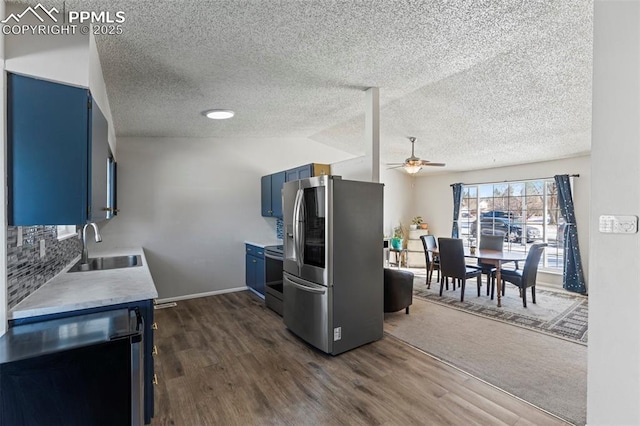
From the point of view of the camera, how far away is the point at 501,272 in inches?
189

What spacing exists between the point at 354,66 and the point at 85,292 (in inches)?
105

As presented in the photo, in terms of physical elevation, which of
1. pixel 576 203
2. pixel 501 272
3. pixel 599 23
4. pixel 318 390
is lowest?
pixel 318 390

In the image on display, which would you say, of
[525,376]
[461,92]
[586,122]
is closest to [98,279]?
[525,376]

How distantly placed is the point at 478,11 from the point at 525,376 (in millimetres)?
2863

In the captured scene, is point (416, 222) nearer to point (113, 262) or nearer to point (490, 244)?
point (490, 244)

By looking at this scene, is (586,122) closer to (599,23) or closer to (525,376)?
(599,23)

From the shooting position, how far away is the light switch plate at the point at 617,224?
1.56m

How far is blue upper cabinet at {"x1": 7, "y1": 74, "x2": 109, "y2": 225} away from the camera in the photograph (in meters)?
1.57

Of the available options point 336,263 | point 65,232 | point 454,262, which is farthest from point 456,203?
point 65,232

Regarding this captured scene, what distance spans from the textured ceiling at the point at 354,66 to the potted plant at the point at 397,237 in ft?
10.8

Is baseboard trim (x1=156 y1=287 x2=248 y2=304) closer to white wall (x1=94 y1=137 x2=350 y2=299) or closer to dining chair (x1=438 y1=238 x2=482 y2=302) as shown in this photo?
white wall (x1=94 y1=137 x2=350 y2=299)

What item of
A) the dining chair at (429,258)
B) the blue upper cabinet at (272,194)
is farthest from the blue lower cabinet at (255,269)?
the dining chair at (429,258)

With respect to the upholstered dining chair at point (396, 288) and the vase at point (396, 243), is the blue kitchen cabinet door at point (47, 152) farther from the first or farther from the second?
the vase at point (396, 243)

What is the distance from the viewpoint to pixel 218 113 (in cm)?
374
